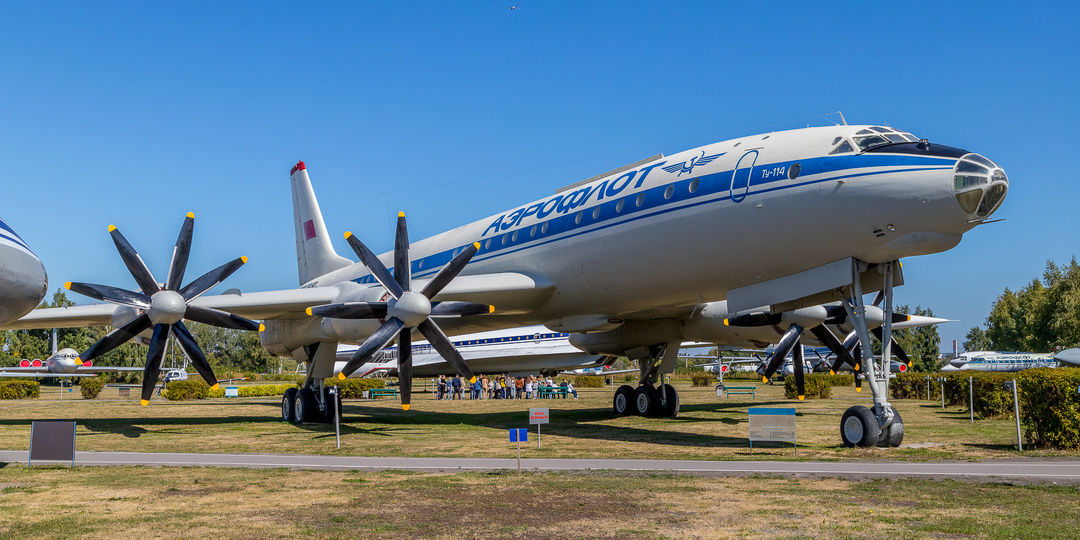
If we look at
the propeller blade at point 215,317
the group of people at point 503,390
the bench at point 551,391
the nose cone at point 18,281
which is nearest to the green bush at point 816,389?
the group of people at point 503,390

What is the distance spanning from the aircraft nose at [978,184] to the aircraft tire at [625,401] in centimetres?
1177

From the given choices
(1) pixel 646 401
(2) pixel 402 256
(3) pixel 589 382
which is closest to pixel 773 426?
(1) pixel 646 401

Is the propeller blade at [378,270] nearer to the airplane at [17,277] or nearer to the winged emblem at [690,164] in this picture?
the winged emblem at [690,164]

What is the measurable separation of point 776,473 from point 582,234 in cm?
738

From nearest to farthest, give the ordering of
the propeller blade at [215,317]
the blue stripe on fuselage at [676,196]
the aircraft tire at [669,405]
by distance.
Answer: the blue stripe on fuselage at [676,196], the propeller blade at [215,317], the aircraft tire at [669,405]

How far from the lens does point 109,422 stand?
71.7ft

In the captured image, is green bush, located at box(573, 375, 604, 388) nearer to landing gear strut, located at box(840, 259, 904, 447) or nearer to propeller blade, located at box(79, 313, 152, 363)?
propeller blade, located at box(79, 313, 152, 363)

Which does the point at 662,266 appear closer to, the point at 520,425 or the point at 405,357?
the point at 405,357

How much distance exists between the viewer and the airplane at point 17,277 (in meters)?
6.58

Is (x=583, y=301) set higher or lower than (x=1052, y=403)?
higher

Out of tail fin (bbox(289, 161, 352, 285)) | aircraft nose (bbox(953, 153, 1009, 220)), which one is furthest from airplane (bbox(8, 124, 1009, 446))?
tail fin (bbox(289, 161, 352, 285))

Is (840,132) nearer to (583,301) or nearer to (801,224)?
(801,224)

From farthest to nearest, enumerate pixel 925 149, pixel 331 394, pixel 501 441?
pixel 331 394 → pixel 501 441 → pixel 925 149

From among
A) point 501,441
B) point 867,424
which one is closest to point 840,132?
point 867,424
